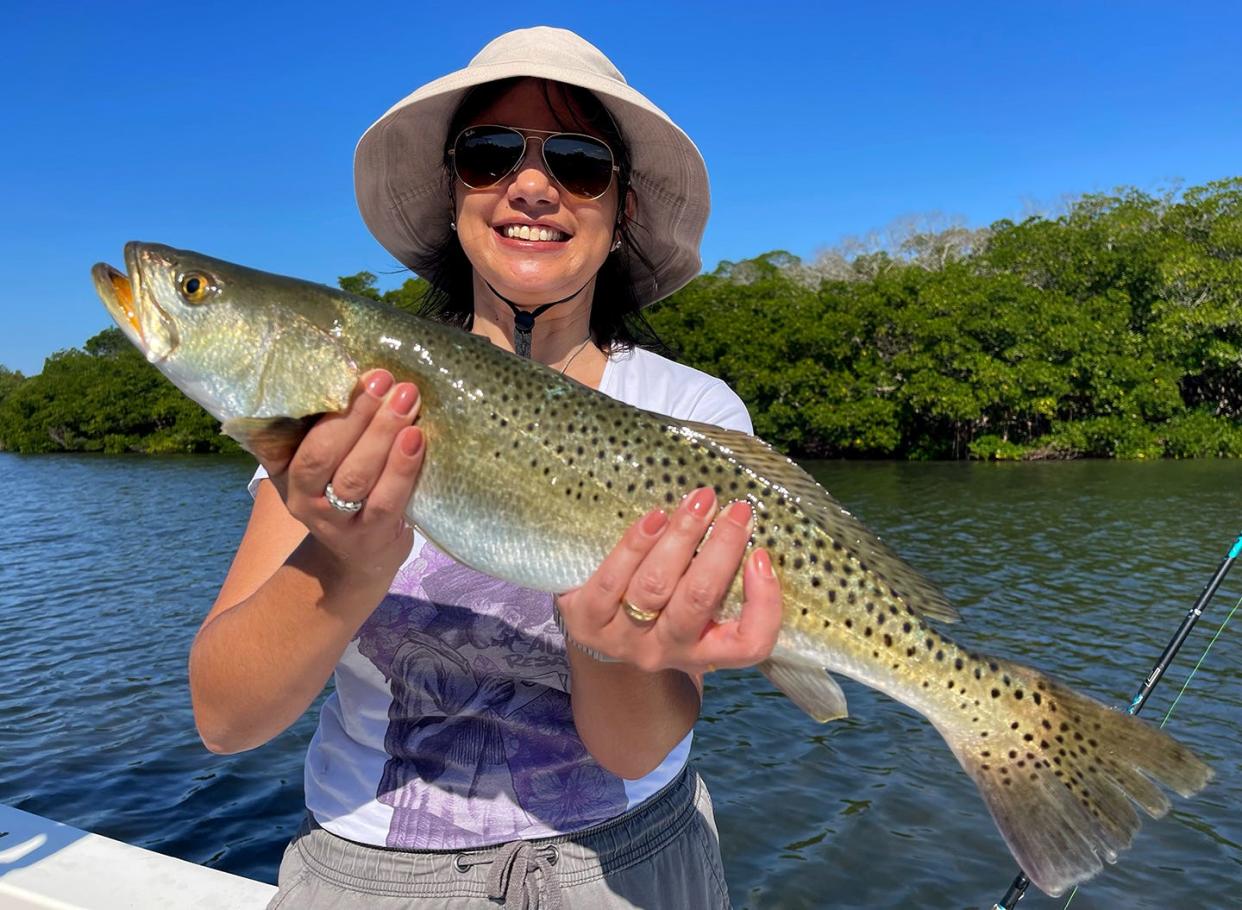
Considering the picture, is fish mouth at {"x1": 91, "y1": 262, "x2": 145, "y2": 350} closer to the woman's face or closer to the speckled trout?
the speckled trout

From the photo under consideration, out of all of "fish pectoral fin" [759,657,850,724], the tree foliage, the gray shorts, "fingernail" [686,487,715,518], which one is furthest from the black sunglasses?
the tree foliage

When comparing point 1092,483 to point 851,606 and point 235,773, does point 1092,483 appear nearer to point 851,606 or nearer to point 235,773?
point 235,773

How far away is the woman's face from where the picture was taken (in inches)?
116

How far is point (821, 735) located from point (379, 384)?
996 centimetres

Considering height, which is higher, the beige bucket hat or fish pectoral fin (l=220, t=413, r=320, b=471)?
the beige bucket hat

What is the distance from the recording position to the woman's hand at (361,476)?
7.66ft

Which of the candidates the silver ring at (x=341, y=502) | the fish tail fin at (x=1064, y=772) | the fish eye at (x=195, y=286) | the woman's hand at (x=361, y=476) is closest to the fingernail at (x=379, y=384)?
the woman's hand at (x=361, y=476)

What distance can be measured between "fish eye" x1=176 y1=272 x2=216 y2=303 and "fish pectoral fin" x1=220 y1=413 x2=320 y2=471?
59 centimetres

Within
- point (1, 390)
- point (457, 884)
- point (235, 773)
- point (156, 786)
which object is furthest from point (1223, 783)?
Answer: point (1, 390)

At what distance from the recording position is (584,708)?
2520 mm

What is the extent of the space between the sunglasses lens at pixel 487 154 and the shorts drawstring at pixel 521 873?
2031mm

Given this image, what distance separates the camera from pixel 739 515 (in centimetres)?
245

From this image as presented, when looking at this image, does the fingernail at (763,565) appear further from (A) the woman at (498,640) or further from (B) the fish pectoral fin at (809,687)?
(B) the fish pectoral fin at (809,687)

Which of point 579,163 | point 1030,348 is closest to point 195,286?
point 579,163
